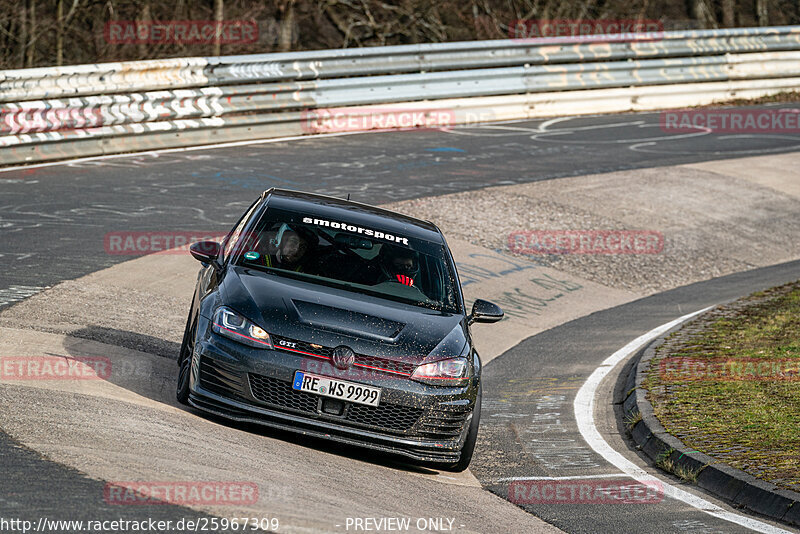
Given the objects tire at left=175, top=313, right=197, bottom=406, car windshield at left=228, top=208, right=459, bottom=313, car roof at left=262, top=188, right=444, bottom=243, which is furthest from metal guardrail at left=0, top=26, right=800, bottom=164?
tire at left=175, top=313, right=197, bottom=406

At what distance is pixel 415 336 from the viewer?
7070 mm

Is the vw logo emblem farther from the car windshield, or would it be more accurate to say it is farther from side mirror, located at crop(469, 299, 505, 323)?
side mirror, located at crop(469, 299, 505, 323)

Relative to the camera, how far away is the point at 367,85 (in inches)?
824

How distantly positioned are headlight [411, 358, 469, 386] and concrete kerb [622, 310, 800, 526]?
5.82 feet

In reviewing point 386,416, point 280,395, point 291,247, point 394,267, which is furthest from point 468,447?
point 291,247

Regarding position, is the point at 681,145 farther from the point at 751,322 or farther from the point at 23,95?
the point at 23,95

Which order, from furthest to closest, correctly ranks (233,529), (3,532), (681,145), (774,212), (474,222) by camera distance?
(681,145) < (774,212) < (474,222) < (233,529) < (3,532)

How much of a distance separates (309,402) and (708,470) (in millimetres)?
2777

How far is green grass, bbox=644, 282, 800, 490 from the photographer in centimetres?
758

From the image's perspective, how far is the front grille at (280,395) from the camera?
6734 millimetres

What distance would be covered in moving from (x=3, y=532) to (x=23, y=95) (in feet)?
39.8

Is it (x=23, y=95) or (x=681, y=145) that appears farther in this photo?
(x=681, y=145)

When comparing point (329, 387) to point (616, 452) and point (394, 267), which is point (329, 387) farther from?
point (616, 452)

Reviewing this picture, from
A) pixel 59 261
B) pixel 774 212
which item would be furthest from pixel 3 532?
pixel 774 212
